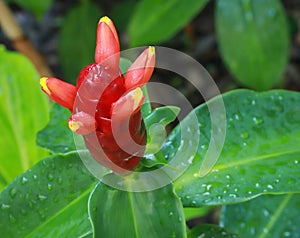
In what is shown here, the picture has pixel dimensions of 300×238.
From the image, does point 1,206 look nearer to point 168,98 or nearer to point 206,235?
point 206,235

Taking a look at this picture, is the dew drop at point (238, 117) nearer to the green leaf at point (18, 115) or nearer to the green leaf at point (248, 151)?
the green leaf at point (248, 151)

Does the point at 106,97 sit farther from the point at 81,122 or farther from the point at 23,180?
the point at 23,180

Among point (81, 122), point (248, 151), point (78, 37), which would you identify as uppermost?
point (81, 122)

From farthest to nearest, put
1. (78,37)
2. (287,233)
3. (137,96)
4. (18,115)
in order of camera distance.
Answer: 1. (78,37)
2. (18,115)
3. (287,233)
4. (137,96)

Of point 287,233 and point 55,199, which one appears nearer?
point 55,199

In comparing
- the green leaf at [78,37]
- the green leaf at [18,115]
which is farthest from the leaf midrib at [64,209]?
the green leaf at [78,37]

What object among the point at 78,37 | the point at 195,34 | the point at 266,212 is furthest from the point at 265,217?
the point at 195,34
